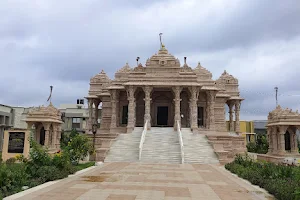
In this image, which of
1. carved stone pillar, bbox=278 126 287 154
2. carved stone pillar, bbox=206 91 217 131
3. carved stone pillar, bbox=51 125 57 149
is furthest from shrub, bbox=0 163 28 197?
carved stone pillar, bbox=206 91 217 131

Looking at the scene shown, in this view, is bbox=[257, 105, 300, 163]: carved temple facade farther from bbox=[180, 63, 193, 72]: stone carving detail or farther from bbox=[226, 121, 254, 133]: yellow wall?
bbox=[226, 121, 254, 133]: yellow wall

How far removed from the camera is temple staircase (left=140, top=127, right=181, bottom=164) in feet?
66.5

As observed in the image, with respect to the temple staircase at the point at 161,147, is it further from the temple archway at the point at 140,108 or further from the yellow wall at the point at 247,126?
the yellow wall at the point at 247,126

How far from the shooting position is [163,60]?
2959cm

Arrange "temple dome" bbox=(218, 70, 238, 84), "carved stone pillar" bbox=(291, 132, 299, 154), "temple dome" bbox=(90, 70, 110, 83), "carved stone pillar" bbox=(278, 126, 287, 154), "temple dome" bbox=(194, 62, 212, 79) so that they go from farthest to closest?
"temple dome" bbox=(90, 70, 110, 83), "temple dome" bbox=(218, 70, 238, 84), "temple dome" bbox=(194, 62, 212, 79), "carved stone pillar" bbox=(291, 132, 299, 154), "carved stone pillar" bbox=(278, 126, 287, 154)

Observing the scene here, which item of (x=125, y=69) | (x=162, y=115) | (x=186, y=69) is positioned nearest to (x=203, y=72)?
(x=186, y=69)

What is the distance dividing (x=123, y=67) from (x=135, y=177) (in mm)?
23749

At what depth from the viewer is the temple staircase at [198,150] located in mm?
20344

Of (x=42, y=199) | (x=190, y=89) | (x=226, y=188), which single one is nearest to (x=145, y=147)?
(x=190, y=89)

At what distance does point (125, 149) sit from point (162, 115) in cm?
1059

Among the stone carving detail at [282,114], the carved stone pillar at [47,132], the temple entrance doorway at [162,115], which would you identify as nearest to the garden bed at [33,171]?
the carved stone pillar at [47,132]

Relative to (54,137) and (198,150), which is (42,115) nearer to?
(54,137)

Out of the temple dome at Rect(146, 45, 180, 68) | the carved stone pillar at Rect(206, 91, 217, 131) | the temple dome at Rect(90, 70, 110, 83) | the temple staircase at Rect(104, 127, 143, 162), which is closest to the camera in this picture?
the temple staircase at Rect(104, 127, 143, 162)

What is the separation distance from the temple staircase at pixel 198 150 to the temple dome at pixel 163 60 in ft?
24.5
